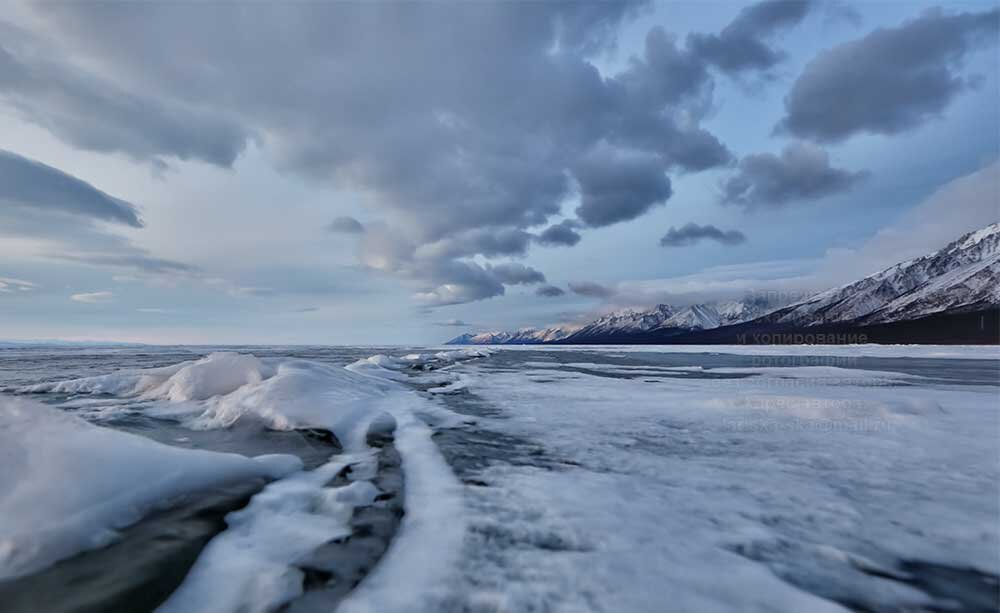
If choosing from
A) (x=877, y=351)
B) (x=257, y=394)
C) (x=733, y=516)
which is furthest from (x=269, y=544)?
(x=877, y=351)

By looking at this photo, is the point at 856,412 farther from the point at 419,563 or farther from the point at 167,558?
the point at 167,558

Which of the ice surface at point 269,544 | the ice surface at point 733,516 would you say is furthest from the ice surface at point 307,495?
the ice surface at point 733,516

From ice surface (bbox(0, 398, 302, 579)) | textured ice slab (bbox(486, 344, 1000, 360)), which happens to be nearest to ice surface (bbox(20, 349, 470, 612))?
ice surface (bbox(0, 398, 302, 579))

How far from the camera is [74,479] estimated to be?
2938mm

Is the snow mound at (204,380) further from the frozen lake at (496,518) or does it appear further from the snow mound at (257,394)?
the frozen lake at (496,518)

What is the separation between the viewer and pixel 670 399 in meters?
9.64

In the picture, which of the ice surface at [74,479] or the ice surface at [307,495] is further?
the ice surface at [74,479]

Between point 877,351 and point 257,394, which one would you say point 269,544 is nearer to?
point 257,394

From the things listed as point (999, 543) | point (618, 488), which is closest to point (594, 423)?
point (618, 488)

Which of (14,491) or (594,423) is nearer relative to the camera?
(14,491)

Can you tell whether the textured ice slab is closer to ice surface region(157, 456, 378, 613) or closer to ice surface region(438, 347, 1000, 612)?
ice surface region(438, 347, 1000, 612)

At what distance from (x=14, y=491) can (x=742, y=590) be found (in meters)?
4.76

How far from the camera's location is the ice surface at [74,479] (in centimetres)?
249

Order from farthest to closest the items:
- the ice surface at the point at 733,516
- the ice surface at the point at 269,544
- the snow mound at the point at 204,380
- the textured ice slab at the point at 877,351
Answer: the textured ice slab at the point at 877,351 < the snow mound at the point at 204,380 < the ice surface at the point at 733,516 < the ice surface at the point at 269,544
